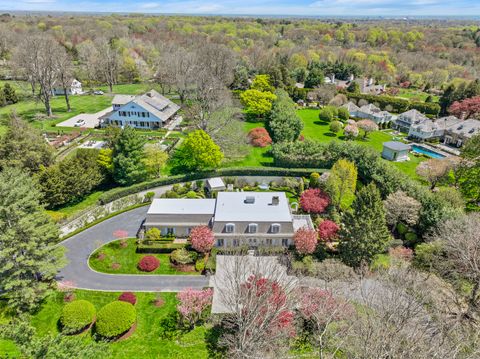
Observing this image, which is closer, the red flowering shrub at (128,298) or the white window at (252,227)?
the red flowering shrub at (128,298)

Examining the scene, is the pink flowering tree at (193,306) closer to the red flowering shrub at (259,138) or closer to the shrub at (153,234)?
the shrub at (153,234)

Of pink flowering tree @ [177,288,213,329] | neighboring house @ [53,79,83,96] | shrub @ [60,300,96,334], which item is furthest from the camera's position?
neighboring house @ [53,79,83,96]

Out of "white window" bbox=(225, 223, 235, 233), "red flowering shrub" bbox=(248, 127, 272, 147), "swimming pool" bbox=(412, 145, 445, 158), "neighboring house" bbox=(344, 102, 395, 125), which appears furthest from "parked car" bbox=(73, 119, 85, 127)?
"swimming pool" bbox=(412, 145, 445, 158)

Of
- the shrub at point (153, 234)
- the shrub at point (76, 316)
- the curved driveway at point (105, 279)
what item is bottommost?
the curved driveway at point (105, 279)

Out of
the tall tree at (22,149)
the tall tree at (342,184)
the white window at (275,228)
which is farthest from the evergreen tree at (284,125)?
the tall tree at (22,149)

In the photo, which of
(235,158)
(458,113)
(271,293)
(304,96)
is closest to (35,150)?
(235,158)

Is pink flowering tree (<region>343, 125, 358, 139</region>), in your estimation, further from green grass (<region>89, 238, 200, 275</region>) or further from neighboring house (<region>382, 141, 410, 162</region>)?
green grass (<region>89, 238, 200, 275</region>)

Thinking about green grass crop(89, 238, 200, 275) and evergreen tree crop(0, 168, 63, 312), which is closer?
evergreen tree crop(0, 168, 63, 312)

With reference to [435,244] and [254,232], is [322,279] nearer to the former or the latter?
[254,232]

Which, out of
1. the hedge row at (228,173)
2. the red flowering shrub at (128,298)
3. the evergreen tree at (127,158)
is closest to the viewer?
the red flowering shrub at (128,298)
